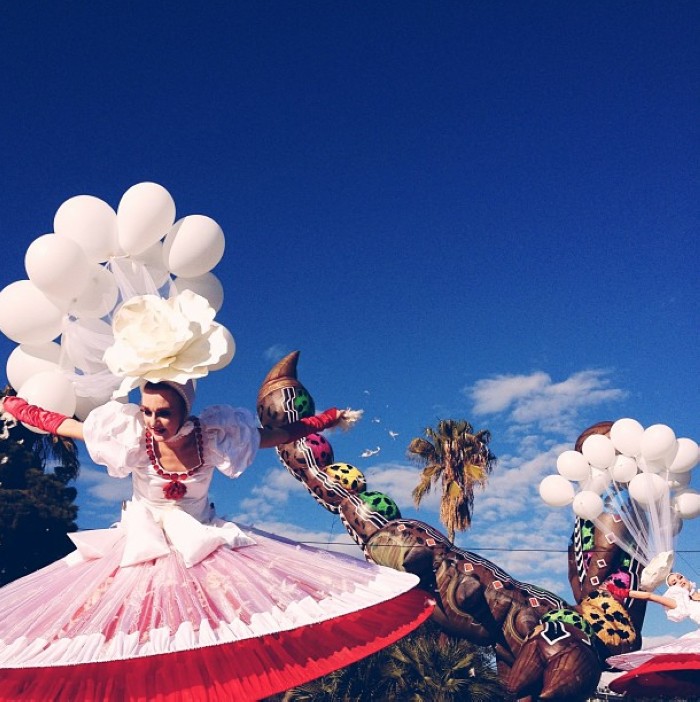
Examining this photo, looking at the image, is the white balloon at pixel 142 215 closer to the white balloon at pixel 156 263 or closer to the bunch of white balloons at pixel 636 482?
the white balloon at pixel 156 263

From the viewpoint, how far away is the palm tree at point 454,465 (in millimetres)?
20422

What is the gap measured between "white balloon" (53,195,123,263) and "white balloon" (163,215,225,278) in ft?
1.08

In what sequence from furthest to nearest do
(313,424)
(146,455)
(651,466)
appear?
1. (651,466)
2. (313,424)
3. (146,455)

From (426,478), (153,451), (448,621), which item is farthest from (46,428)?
(426,478)

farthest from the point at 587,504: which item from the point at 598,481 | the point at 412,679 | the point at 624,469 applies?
the point at 412,679

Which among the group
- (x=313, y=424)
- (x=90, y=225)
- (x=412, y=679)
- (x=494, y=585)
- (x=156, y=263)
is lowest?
(x=412, y=679)

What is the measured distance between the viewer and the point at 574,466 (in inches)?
515

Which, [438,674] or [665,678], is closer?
[665,678]

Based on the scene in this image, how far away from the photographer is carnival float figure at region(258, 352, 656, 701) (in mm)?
11938

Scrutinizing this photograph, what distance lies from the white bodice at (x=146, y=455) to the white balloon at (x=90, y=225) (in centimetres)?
117

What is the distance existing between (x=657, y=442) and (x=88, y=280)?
9.77 m

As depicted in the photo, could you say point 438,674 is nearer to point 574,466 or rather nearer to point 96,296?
point 574,466

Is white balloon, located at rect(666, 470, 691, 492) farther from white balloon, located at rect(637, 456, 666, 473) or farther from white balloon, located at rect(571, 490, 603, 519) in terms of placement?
white balloon, located at rect(571, 490, 603, 519)

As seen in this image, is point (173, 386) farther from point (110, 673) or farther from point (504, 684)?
point (504, 684)
